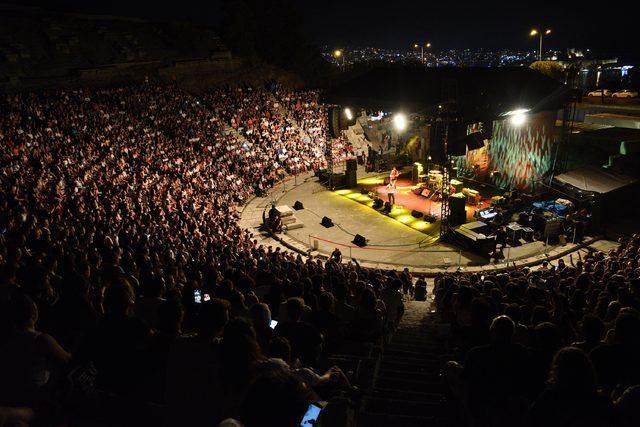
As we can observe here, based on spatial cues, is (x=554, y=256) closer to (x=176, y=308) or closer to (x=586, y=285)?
(x=586, y=285)

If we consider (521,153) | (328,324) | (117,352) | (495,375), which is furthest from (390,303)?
(521,153)

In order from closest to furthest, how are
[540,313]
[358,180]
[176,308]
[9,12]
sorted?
1. [176,308]
2. [540,313]
3. [358,180]
4. [9,12]

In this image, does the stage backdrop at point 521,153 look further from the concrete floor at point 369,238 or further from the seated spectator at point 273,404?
the seated spectator at point 273,404

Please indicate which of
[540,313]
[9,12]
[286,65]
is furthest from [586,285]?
[286,65]

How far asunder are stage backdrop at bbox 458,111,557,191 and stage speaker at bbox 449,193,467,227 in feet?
22.1

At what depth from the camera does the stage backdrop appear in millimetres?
24375

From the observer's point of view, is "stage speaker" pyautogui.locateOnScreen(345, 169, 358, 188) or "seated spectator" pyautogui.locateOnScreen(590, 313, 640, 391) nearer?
"seated spectator" pyautogui.locateOnScreen(590, 313, 640, 391)

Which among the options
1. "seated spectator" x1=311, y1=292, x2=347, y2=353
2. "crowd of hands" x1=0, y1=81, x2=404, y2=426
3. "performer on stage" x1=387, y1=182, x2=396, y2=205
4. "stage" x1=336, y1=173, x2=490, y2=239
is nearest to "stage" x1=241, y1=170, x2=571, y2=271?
"stage" x1=336, y1=173, x2=490, y2=239

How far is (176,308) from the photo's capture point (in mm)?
3846

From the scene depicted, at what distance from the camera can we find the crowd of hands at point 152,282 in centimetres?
324

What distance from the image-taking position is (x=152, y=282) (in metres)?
5.99

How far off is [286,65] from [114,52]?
2033cm

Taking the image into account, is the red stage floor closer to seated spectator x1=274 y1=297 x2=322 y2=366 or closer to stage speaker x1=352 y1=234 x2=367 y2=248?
stage speaker x1=352 y1=234 x2=367 y2=248

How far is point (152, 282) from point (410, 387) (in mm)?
3827
